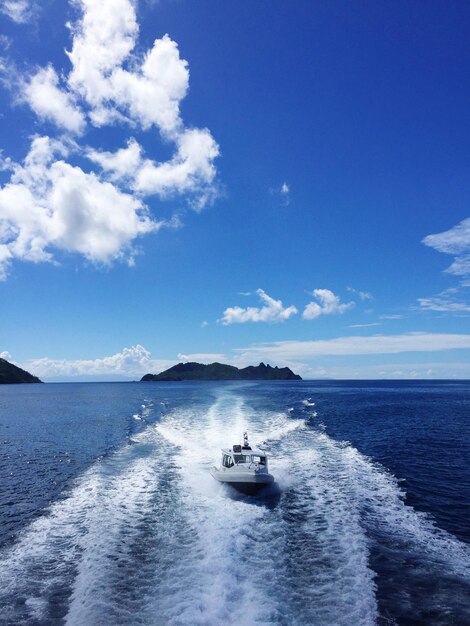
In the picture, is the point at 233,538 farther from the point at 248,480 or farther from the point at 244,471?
the point at 244,471

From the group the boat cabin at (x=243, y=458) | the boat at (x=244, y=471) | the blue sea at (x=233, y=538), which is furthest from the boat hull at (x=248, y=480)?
the boat cabin at (x=243, y=458)

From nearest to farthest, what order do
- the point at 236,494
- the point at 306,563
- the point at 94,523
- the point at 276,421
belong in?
1. the point at 306,563
2. the point at 94,523
3. the point at 236,494
4. the point at 276,421

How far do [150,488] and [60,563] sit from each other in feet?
36.0

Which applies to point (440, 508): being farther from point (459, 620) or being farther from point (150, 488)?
point (150, 488)

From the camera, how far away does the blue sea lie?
50.6ft

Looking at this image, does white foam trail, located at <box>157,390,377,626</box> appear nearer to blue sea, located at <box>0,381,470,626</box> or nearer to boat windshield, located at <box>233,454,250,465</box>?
blue sea, located at <box>0,381,470,626</box>

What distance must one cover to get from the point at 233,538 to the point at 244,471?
26.2ft

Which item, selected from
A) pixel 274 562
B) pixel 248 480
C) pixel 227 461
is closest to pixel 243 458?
pixel 227 461

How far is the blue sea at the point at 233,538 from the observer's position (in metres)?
15.4

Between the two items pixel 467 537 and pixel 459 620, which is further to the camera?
pixel 467 537

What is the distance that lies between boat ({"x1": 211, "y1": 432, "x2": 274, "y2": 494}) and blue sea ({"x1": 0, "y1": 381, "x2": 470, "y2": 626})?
31.0 inches

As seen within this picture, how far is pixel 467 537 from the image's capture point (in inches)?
863

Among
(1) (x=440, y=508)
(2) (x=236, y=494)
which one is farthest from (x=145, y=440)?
(1) (x=440, y=508)

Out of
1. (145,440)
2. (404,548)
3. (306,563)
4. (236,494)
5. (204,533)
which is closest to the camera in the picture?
(306,563)
